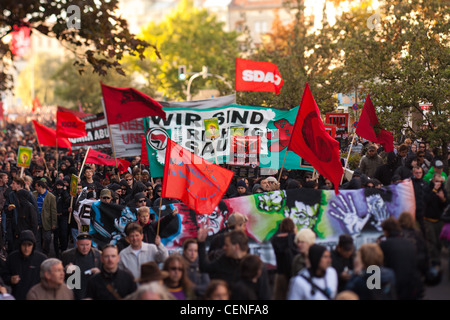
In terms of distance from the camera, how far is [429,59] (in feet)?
52.1

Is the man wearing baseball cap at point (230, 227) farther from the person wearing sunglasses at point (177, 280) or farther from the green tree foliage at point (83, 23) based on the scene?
the green tree foliage at point (83, 23)

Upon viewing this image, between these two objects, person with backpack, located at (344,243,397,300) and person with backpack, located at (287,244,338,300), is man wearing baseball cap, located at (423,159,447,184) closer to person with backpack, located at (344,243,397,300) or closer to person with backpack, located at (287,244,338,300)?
person with backpack, located at (344,243,397,300)

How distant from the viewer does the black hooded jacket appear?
781 centimetres

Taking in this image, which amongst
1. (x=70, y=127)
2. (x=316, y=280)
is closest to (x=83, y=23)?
(x=316, y=280)

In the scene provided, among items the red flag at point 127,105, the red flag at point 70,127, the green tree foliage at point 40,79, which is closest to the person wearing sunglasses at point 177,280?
the red flag at point 127,105

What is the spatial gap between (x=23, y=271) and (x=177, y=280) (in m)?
2.22

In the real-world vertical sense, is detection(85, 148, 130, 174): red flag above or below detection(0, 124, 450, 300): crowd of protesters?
above

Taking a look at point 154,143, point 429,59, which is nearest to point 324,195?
point 154,143

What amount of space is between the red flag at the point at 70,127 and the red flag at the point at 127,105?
688 centimetres

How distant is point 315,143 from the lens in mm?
Result: 10000

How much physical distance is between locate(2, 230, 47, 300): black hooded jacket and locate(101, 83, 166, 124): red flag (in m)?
3.31

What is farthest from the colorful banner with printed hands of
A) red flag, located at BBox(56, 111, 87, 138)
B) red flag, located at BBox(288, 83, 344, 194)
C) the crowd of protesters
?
red flag, located at BBox(56, 111, 87, 138)

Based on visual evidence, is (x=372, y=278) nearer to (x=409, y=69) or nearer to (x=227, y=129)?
(x=227, y=129)

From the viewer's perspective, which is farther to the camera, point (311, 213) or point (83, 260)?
point (311, 213)
